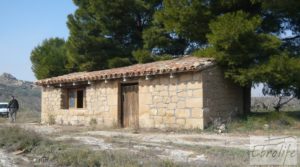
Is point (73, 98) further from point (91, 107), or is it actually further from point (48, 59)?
point (48, 59)

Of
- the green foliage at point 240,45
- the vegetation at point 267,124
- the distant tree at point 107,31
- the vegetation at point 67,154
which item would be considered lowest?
the vegetation at point 67,154

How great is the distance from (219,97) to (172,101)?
1711mm

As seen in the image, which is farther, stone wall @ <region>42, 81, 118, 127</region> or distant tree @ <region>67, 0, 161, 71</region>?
distant tree @ <region>67, 0, 161, 71</region>

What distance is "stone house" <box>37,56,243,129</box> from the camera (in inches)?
542

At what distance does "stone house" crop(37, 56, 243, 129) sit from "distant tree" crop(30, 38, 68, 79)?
9.72 meters

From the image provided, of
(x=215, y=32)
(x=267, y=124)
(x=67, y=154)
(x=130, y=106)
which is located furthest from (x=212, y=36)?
(x=67, y=154)

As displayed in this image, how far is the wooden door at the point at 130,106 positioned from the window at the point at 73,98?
10.5ft

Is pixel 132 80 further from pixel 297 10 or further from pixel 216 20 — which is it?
pixel 297 10

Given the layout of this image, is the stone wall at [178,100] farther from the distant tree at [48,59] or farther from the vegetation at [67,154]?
the distant tree at [48,59]

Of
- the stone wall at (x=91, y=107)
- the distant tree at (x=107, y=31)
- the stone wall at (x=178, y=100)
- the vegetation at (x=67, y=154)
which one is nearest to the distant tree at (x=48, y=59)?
the distant tree at (x=107, y=31)

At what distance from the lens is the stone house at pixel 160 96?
45.1ft

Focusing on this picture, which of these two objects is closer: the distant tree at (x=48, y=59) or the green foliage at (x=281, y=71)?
the green foliage at (x=281, y=71)

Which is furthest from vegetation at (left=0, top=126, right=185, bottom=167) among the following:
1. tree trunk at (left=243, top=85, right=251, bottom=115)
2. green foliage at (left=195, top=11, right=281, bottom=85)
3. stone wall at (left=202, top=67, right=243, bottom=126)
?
tree trunk at (left=243, top=85, right=251, bottom=115)

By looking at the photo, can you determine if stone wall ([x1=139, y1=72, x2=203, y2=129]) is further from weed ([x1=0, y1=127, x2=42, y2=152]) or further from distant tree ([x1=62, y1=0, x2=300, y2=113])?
weed ([x1=0, y1=127, x2=42, y2=152])
